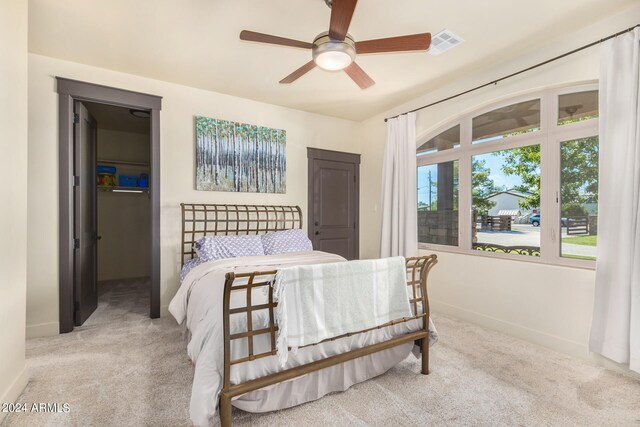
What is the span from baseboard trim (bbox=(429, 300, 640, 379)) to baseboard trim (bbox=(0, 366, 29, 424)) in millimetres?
4054

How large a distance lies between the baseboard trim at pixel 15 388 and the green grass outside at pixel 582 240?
4.46m

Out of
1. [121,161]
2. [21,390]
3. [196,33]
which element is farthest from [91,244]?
[196,33]

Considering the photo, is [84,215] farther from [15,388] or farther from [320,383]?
[320,383]

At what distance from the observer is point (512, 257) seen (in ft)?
10.6

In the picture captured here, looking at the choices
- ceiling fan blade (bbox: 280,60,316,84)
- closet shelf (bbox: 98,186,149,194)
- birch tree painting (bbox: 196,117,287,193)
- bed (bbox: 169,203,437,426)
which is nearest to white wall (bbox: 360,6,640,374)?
bed (bbox: 169,203,437,426)

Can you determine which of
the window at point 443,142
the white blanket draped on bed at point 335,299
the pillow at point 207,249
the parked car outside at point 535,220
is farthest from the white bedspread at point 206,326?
the window at point 443,142

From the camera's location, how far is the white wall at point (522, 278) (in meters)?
2.64

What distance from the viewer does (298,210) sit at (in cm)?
455

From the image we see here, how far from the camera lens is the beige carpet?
72.0 inches

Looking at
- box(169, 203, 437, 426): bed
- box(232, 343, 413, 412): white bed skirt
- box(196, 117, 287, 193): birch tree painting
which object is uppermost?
box(196, 117, 287, 193): birch tree painting

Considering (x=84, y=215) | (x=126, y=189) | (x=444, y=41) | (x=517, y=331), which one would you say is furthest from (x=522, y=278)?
(x=126, y=189)

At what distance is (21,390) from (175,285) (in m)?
1.72

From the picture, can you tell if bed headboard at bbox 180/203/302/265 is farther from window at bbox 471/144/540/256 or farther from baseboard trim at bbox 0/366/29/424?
window at bbox 471/144/540/256

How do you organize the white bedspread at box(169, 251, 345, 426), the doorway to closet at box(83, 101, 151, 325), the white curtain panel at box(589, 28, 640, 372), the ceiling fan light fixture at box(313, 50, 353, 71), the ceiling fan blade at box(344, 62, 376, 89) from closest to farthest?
the white bedspread at box(169, 251, 345, 426), the ceiling fan light fixture at box(313, 50, 353, 71), the white curtain panel at box(589, 28, 640, 372), the ceiling fan blade at box(344, 62, 376, 89), the doorway to closet at box(83, 101, 151, 325)
